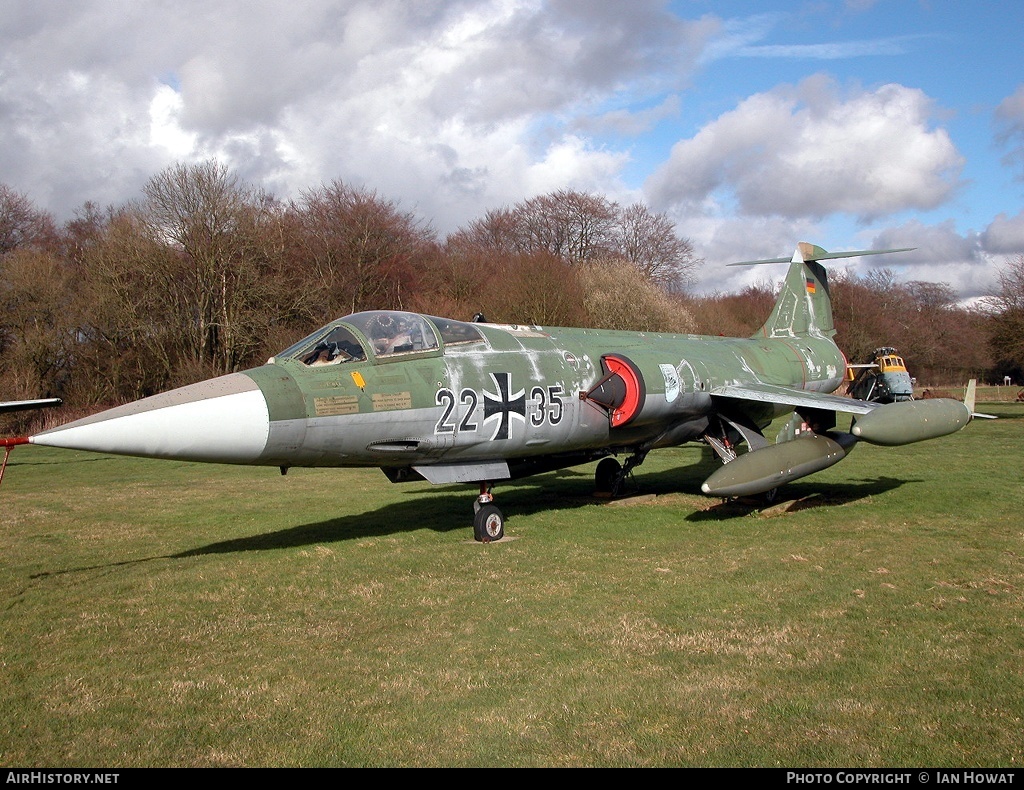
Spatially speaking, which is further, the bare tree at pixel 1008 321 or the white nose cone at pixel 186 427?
the bare tree at pixel 1008 321

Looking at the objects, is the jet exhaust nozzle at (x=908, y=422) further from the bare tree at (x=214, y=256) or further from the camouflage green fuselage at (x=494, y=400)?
the bare tree at (x=214, y=256)

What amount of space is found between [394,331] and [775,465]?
504 cm

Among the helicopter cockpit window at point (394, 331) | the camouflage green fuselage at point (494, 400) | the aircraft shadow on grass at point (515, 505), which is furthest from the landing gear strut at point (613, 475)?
the helicopter cockpit window at point (394, 331)

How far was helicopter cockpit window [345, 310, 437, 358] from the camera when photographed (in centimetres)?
834

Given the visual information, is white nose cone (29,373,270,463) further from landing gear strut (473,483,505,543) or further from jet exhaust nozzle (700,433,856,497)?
jet exhaust nozzle (700,433,856,497)

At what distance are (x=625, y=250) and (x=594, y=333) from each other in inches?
1544

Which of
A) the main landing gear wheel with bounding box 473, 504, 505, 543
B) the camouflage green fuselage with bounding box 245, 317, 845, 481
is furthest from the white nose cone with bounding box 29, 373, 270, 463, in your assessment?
the main landing gear wheel with bounding box 473, 504, 505, 543

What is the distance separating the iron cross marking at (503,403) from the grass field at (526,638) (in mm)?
1355

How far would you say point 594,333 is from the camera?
11156 millimetres

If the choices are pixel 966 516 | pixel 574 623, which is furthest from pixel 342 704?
pixel 966 516

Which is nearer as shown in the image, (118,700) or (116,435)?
(118,700)

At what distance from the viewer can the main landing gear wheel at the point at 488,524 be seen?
29.3ft

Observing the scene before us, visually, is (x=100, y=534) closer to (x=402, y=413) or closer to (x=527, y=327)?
(x=402, y=413)

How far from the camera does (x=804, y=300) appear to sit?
15.7 meters
